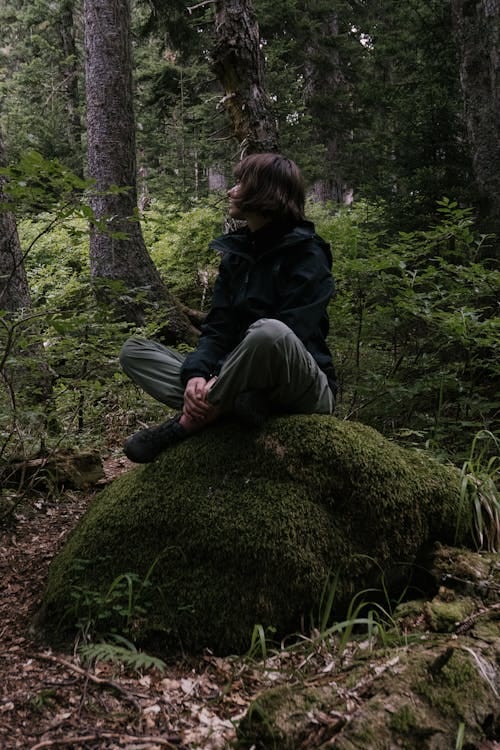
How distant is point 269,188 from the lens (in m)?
3.04

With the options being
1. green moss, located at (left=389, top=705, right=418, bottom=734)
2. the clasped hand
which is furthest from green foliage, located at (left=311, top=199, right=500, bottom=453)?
green moss, located at (left=389, top=705, right=418, bottom=734)

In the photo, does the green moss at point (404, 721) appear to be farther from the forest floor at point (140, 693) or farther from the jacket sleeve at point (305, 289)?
the jacket sleeve at point (305, 289)

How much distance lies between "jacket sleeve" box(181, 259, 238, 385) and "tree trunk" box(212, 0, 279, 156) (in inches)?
138

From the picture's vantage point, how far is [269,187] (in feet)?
10.00

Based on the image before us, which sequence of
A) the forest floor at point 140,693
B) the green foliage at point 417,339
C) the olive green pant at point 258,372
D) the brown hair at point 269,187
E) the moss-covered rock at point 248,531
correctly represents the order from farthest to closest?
the green foliage at point 417,339
the brown hair at point 269,187
the olive green pant at point 258,372
the moss-covered rock at point 248,531
the forest floor at point 140,693

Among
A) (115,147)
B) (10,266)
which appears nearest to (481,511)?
(10,266)

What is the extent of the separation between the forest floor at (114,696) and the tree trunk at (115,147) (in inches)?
223

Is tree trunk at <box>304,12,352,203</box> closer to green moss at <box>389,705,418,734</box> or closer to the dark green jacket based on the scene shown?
the dark green jacket

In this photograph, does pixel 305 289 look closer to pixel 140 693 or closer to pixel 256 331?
pixel 256 331

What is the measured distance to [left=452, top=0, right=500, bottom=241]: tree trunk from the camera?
7316 mm

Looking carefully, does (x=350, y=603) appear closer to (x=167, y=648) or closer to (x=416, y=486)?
(x=416, y=486)

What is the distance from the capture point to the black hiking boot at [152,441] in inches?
117

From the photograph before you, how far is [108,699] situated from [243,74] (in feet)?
20.1

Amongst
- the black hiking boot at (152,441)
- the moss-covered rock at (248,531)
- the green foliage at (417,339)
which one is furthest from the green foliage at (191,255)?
the moss-covered rock at (248,531)
